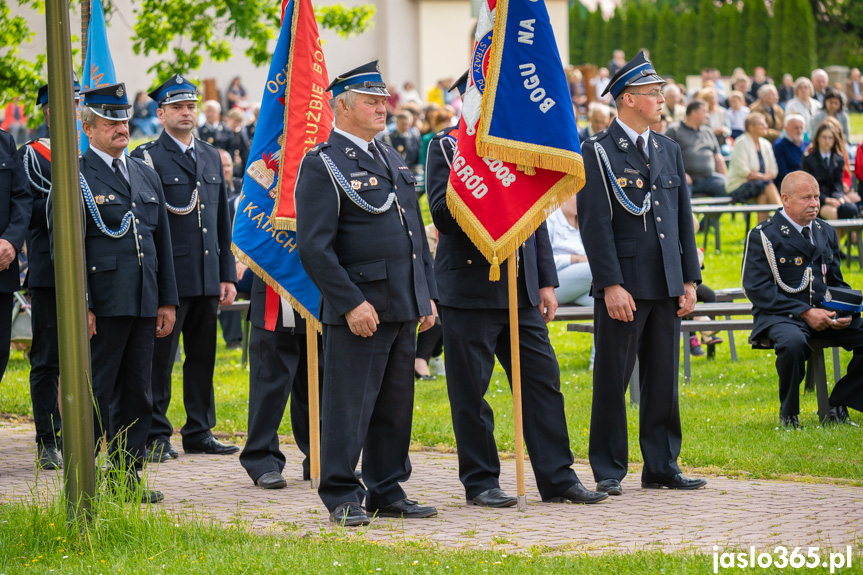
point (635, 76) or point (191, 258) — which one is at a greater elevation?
point (635, 76)

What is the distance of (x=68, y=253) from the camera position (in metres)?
5.93

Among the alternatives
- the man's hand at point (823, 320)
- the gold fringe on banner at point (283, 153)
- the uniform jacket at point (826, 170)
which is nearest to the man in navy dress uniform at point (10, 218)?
the gold fringe on banner at point (283, 153)

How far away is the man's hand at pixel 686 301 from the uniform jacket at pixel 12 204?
4.27 meters

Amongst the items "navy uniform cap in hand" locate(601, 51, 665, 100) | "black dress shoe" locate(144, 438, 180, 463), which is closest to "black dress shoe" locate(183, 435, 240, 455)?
"black dress shoe" locate(144, 438, 180, 463)

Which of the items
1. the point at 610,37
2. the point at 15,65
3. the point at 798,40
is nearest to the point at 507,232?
the point at 15,65

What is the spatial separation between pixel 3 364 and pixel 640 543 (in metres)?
4.65

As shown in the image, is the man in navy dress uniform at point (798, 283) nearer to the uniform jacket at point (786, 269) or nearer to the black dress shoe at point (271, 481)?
the uniform jacket at point (786, 269)

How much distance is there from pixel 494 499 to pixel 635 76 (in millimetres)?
2586

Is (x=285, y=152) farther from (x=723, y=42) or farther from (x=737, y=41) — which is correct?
(x=723, y=42)

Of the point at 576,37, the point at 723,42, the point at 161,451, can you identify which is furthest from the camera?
the point at 576,37

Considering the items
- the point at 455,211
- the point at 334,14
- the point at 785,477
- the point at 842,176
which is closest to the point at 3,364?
the point at 455,211

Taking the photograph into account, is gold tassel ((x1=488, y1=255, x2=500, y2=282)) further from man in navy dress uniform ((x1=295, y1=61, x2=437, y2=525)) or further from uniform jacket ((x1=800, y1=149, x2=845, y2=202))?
uniform jacket ((x1=800, y1=149, x2=845, y2=202))

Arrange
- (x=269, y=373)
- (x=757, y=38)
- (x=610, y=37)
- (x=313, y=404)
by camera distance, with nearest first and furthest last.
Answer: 1. (x=313, y=404)
2. (x=269, y=373)
3. (x=757, y=38)
4. (x=610, y=37)

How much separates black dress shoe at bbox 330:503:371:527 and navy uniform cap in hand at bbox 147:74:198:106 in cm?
363
